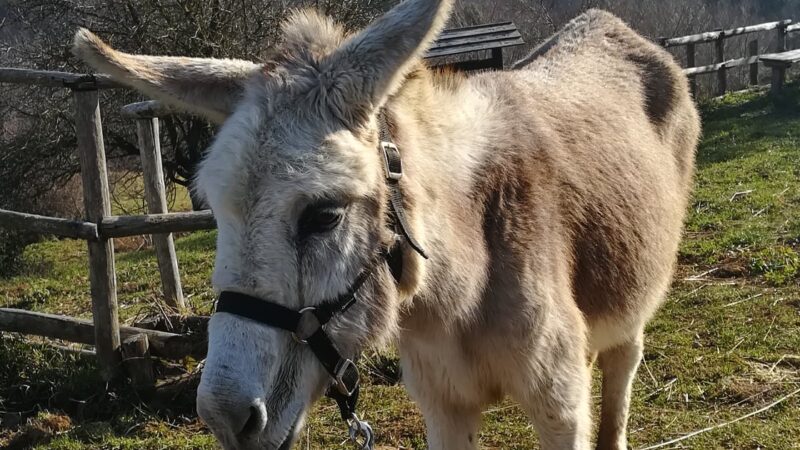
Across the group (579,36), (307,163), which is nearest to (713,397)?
(579,36)

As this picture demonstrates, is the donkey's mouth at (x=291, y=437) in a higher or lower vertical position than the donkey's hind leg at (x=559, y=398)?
higher

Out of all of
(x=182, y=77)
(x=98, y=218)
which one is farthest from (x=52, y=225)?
(x=182, y=77)

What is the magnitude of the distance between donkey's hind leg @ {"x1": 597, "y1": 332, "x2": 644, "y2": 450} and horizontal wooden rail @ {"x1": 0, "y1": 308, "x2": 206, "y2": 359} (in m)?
2.42

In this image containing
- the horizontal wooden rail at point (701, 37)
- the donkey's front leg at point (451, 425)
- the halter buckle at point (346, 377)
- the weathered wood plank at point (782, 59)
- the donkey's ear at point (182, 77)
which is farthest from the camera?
the horizontal wooden rail at point (701, 37)

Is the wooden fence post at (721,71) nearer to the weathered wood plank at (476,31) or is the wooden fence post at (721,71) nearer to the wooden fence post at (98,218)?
the weathered wood plank at (476,31)

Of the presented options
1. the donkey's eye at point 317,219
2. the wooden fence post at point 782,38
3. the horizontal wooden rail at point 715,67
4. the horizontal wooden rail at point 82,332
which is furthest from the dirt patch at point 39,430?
the wooden fence post at point 782,38

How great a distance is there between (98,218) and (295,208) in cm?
335

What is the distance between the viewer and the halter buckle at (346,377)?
1.97 meters

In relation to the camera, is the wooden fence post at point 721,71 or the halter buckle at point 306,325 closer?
the halter buckle at point 306,325

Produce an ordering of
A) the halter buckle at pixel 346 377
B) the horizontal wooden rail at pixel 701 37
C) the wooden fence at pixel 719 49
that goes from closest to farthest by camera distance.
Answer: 1. the halter buckle at pixel 346 377
2. the horizontal wooden rail at pixel 701 37
3. the wooden fence at pixel 719 49

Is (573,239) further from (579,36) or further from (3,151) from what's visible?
(3,151)

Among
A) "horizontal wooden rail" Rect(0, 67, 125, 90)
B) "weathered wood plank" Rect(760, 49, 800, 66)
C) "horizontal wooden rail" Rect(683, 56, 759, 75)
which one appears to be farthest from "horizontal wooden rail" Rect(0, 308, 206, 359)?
"weathered wood plank" Rect(760, 49, 800, 66)

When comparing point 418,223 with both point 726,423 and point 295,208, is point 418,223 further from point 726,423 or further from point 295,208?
point 726,423

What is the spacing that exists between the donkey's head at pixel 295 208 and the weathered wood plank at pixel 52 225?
279 centimetres
